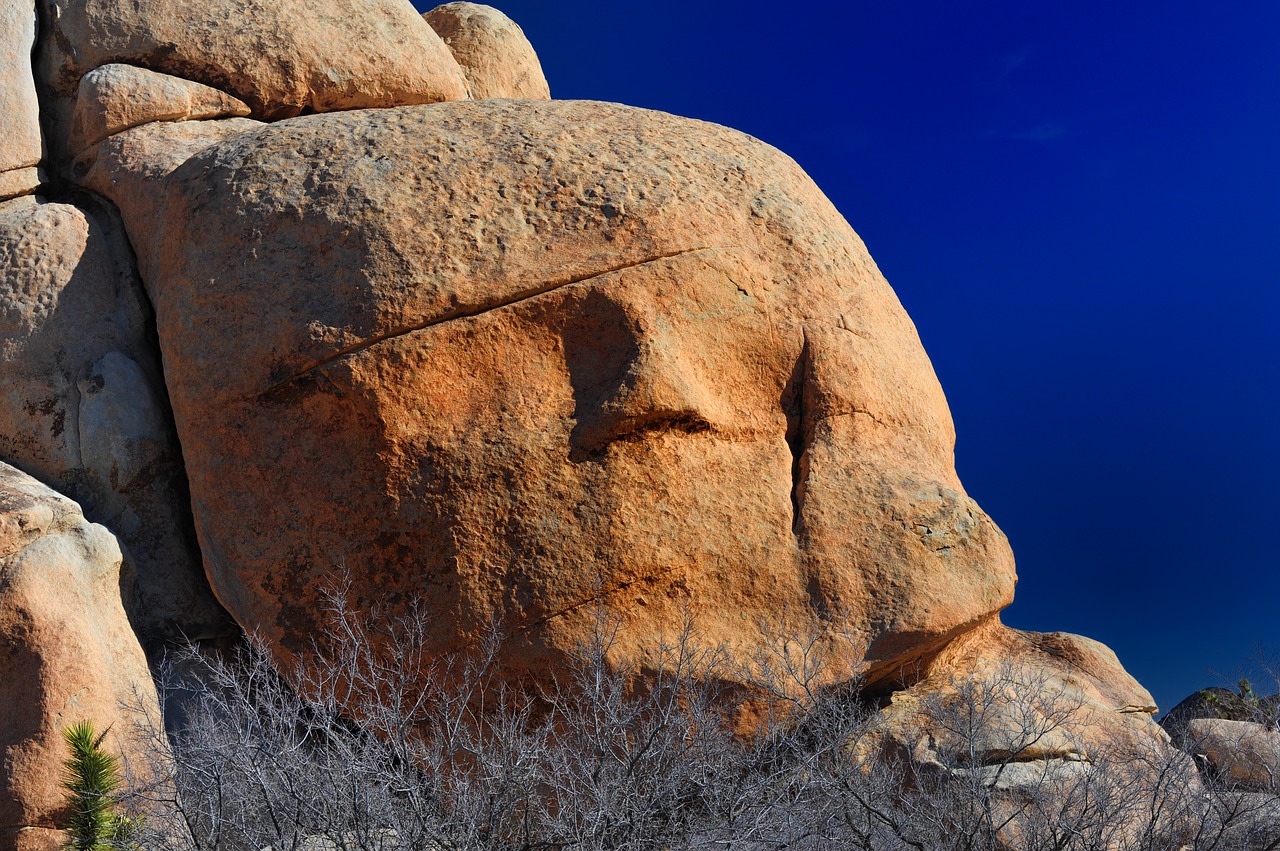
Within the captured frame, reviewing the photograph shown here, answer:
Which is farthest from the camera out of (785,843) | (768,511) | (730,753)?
(768,511)

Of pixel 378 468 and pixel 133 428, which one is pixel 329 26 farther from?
pixel 378 468

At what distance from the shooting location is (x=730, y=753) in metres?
6.43

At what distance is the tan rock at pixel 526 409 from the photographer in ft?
21.3

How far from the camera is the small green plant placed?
18.0ft

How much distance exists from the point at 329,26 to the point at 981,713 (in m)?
6.69

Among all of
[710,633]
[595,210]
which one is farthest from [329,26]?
[710,633]

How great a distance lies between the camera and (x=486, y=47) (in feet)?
36.9

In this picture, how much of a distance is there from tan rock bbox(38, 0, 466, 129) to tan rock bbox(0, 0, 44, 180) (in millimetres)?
207

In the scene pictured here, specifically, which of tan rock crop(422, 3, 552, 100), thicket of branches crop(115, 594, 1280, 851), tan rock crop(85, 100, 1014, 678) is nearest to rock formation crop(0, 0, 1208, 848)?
tan rock crop(85, 100, 1014, 678)

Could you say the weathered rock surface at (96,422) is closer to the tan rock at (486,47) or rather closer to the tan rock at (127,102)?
the tan rock at (127,102)

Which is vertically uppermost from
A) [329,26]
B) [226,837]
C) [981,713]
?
[329,26]

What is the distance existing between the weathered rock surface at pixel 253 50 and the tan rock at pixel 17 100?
19cm

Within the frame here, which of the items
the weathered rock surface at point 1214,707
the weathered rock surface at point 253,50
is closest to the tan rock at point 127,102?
the weathered rock surface at point 253,50

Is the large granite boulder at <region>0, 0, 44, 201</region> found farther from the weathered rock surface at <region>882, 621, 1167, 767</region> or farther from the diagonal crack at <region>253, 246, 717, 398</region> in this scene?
the weathered rock surface at <region>882, 621, 1167, 767</region>
